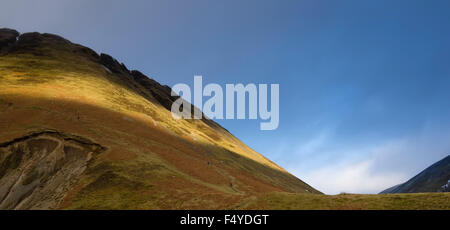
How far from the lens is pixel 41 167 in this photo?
78.5 feet

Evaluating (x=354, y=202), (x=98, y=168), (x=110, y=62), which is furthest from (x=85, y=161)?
(x=110, y=62)

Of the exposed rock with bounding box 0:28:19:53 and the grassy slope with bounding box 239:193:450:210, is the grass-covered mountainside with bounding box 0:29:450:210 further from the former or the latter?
the exposed rock with bounding box 0:28:19:53

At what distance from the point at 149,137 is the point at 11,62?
59200mm

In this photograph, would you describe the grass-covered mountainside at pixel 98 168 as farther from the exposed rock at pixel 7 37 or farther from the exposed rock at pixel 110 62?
the exposed rock at pixel 7 37

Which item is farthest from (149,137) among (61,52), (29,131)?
(61,52)

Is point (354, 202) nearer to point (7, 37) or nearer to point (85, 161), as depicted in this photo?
point (85, 161)

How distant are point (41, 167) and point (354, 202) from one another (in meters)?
29.0

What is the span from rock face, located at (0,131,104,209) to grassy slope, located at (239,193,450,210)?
717 inches

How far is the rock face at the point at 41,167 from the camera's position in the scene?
817 inches

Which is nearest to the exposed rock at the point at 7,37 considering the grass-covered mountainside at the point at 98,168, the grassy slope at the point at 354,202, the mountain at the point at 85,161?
the mountain at the point at 85,161

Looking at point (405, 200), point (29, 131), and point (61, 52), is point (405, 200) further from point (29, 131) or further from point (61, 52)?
point (61, 52)

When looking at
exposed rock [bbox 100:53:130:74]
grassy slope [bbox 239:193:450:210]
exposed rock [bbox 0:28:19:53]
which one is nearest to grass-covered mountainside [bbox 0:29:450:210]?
grassy slope [bbox 239:193:450:210]

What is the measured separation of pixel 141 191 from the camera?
2066 cm
